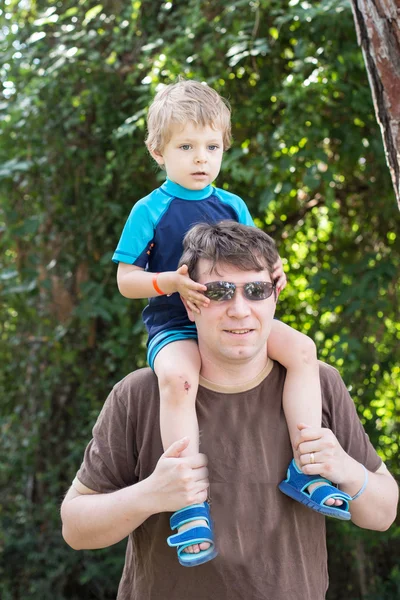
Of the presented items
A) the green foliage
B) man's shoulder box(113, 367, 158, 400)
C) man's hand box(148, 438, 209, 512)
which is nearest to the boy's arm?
man's shoulder box(113, 367, 158, 400)

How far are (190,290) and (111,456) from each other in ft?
1.66

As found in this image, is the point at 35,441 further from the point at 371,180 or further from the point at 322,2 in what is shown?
the point at 322,2

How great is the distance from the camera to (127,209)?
475cm

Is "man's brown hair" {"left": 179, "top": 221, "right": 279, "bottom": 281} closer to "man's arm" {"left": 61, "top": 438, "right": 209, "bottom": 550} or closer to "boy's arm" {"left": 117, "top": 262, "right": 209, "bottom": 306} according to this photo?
"boy's arm" {"left": 117, "top": 262, "right": 209, "bottom": 306}

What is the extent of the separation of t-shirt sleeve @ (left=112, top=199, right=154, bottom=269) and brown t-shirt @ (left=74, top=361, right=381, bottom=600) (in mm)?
321

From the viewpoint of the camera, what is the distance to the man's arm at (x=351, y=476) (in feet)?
6.66

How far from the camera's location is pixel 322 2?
12.2 feet

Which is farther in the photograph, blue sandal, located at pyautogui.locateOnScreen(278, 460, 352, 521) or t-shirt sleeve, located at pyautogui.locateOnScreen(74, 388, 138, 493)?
t-shirt sleeve, located at pyautogui.locateOnScreen(74, 388, 138, 493)

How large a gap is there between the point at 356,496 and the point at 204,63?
2.72 metres

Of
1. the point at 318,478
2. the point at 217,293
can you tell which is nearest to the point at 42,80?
the point at 217,293

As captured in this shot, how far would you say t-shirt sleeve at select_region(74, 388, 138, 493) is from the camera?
2.17 metres

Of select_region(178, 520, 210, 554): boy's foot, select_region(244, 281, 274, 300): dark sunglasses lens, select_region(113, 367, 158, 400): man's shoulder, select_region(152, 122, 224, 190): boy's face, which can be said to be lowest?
select_region(178, 520, 210, 554): boy's foot

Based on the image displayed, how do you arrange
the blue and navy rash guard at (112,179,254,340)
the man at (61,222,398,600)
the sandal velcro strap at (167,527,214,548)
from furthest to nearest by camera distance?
the blue and navy rash guard at (112,179,254,340)
the man at (61,222,398,600)
the sandal velcro strap at (167,527,214,548)

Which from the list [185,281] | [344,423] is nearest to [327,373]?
[344,423]
